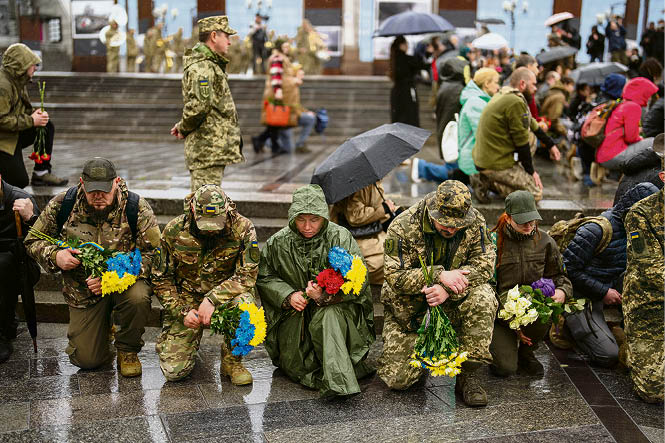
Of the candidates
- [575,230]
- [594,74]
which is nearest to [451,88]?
[594,74]

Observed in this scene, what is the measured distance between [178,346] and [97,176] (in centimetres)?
130

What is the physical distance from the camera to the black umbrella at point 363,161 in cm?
556

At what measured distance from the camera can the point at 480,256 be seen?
188 inches

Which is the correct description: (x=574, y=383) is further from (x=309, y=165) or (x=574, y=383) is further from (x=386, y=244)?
(x=309, y=165)

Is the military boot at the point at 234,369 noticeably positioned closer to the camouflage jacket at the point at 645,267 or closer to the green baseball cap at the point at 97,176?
the green baseball cap at the point at 97,176

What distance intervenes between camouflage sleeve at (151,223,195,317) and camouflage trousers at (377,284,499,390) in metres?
1.43

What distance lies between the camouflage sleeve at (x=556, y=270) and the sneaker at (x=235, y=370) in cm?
229

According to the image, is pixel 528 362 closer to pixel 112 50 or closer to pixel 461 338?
pixel 461 338

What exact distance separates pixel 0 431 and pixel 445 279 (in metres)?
2.85

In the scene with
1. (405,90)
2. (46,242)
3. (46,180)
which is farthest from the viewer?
(405,90)

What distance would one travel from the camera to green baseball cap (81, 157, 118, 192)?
4.80 metres

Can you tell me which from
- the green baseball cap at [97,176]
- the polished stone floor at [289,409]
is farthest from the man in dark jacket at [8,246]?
the green baseball cap at [97,176]

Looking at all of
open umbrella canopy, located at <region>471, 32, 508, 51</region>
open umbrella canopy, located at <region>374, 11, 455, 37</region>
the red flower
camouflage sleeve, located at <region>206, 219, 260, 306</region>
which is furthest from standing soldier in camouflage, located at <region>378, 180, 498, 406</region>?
open umbrella canopy, located at <region>471, 32, 508, 51</region>

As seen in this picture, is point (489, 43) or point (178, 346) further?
point (489, 43)
